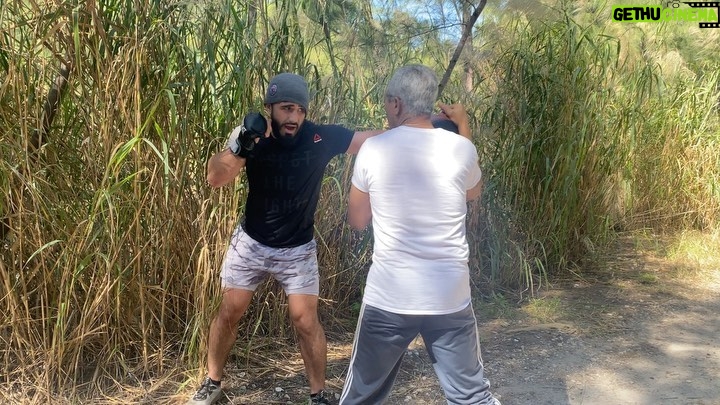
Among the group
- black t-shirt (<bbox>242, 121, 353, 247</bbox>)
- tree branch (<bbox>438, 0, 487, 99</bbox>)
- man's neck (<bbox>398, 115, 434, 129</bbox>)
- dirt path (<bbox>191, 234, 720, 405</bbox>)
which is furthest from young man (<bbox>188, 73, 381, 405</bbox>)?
tree branch (<bbox>438, 0, 487, 99</bbox>)

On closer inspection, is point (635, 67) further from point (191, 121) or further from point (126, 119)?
point (126, 119)

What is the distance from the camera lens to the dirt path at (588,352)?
10.3ft

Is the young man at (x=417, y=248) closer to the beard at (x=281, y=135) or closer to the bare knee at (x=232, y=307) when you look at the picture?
the beard at (x=281, y=135)

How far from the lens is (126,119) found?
2.76m

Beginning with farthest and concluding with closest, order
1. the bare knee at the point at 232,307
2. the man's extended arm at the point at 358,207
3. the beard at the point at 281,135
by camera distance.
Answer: the bare knee at the point at 232,307
the beard at the point at 281,135
the man's extended arm at the point at 358,207

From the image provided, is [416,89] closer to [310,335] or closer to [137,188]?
[310,335]

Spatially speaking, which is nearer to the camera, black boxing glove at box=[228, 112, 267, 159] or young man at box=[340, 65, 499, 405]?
young man at box=[340, 65, 499, 405]

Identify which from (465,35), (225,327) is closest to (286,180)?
(225,327)

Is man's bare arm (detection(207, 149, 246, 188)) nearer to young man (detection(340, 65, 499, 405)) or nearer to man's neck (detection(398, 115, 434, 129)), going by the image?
young man (detection(340, 65, 499, 405))

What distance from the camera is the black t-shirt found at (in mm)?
2705

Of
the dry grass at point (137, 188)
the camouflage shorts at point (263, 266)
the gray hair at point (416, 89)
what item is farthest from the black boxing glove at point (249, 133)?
the gray hair at point (416, 89)

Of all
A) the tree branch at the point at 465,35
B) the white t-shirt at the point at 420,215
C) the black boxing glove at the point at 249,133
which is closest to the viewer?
the white t-shirt at the point at 420,215

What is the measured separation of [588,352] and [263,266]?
7.03ft

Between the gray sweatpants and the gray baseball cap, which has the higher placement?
the gray baseball cap
